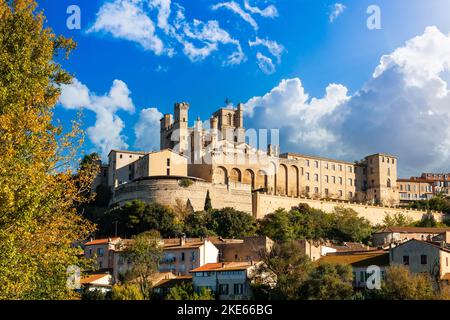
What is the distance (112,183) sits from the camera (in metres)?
98.1

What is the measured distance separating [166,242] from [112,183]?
95.1 ft

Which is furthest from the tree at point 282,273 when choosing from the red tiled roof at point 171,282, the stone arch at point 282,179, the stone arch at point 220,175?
the stone arch at point 282,179

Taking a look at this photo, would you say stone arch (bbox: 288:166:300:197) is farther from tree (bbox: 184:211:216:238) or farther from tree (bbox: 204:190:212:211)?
tree (bbox: 184:211:216:238)

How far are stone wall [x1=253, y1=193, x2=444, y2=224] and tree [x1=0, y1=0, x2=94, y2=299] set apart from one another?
69.2 meters

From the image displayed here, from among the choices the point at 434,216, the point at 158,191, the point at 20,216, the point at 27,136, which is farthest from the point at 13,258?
the point at 434,216

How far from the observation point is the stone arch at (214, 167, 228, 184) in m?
93.4

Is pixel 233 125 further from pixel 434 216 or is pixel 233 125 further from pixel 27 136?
pixel 27 136

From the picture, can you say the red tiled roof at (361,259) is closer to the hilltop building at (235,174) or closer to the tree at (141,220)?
the tree at (141,220)

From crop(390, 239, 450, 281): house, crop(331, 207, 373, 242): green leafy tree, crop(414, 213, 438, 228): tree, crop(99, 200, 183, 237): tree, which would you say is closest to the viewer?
crop(390, 239, 450, 281): house

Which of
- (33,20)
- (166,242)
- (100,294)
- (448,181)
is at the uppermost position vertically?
(448,181)

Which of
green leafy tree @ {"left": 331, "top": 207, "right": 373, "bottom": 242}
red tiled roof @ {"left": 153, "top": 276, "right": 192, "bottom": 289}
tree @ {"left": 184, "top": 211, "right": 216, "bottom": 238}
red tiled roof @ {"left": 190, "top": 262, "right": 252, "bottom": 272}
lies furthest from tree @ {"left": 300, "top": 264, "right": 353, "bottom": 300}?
green leafy tree @ {"left": 331, "top": 207, "right": 373, "bottom": 242}

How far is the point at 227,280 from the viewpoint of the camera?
5478 cm

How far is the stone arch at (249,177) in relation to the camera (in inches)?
3853
